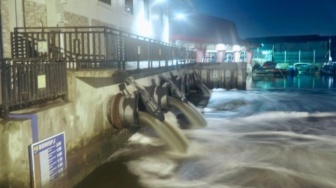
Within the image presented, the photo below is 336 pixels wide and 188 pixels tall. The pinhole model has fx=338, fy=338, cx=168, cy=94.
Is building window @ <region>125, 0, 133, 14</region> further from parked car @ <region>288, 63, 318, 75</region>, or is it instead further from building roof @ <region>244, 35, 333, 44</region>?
building roof @ <region>244, 35, 333, 44</region>

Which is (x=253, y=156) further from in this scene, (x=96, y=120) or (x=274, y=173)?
(x=96, y=120)

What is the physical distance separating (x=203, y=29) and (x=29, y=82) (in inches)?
1604

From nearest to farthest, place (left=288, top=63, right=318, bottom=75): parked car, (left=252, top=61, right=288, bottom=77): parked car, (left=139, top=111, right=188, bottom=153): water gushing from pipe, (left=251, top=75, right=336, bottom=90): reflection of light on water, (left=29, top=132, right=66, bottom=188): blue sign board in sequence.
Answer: (left=29, top=132, right=66, bottom=188): blue sign board
(left=139, top=111, right=188, bottom=153): water gushing from pipe
(left=251, top=75, right=336, bottom=90): reflection of light on water
(left=252, top=61, right=288, bottom=77): parked car
(left=288, top=63, right=318, bottom=75): parked car

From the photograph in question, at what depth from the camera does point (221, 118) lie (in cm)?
1734

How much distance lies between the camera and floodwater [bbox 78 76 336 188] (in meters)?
8.36

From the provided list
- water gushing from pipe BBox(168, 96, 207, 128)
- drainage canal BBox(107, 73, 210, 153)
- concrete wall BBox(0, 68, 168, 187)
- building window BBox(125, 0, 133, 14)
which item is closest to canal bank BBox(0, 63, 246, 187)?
concrete wall BBox(0, 68, 168, 187)

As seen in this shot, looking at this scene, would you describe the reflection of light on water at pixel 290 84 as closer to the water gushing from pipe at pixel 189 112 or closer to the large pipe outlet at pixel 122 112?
the water gushing from pipe at pixel 189 112

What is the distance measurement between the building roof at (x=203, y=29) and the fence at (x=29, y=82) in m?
28.2

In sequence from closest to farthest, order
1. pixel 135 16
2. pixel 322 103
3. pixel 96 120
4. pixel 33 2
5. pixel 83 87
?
1. pixel 83 87
2. pixel 96 120
3. pixel 33 2
4. pixel 135 16
5. pixel 322 103

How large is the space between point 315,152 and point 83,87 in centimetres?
760

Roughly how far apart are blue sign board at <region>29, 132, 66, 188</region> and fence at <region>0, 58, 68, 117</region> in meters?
0.85

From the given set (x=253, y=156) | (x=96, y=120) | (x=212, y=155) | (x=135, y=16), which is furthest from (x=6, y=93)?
(x=135, y=16)

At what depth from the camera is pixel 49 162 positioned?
6445mm

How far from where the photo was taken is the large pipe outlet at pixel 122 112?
34.1 feet
